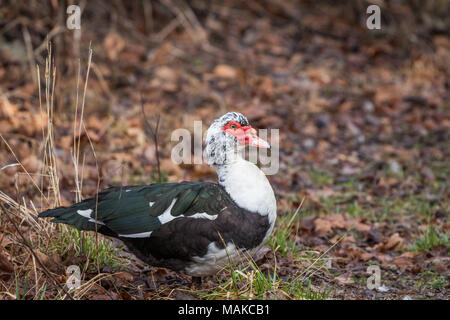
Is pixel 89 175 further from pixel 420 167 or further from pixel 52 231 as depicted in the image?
pixel 420 167

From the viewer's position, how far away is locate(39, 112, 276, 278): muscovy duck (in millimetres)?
3619

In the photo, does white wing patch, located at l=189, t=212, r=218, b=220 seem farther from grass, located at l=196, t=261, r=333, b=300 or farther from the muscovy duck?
grass, located at l=196, t=261, r=333, b=300

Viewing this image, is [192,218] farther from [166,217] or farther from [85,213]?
[85,213]

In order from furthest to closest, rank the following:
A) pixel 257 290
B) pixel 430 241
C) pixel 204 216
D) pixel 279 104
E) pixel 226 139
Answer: pixel 279 104 < pixel 430 241 < pixel 226 139 < pixel 204 216 < pixel 257 290

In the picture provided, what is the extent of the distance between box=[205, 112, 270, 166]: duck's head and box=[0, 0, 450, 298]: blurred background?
0.74m

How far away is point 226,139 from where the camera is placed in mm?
3879

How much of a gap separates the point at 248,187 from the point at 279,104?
4.59 metres

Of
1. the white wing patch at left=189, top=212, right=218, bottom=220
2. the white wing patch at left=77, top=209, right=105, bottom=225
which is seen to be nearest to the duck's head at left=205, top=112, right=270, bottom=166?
the white wing patch at left=189, top=212, right=218, bottom=220

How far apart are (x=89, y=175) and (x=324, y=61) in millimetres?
5048

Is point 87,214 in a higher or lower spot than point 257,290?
higher

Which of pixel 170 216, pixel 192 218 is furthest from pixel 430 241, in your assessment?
pixel 170 216

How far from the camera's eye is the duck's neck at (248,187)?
145 inches

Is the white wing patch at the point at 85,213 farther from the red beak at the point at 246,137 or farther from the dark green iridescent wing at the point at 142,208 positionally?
the red beak at the point at 246,137
